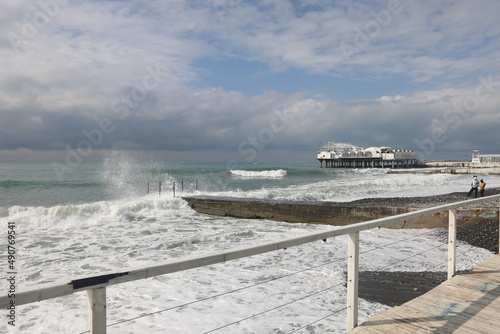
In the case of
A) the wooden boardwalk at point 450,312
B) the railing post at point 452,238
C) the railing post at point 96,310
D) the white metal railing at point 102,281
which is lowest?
the wooden boardwalk at point 450,312

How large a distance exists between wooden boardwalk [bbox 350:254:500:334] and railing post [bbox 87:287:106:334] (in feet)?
6.64

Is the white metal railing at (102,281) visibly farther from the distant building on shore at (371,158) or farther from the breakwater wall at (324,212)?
the distant building on shore at (371,158)

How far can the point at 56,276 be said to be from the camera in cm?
665

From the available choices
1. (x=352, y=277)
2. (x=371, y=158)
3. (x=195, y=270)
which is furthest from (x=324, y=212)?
(x=371, y=158)

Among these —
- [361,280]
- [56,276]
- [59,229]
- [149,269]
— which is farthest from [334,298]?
[59,229]

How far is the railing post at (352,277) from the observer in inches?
103

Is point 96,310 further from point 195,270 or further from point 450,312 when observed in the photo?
point 195,270

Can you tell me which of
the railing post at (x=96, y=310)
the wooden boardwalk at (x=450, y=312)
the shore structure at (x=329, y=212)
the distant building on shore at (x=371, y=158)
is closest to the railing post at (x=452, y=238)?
the wooden boardwalk at (x=450, y=312)

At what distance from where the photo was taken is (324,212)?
13398 mm

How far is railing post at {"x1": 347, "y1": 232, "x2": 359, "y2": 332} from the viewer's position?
261 centimetres

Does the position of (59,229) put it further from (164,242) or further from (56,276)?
(56,276)

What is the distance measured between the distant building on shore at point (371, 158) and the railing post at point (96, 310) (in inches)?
3429

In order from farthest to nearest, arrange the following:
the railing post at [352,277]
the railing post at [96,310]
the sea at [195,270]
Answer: the sea at [195,270], the railing post at [352,277], the railing post at [96,310]

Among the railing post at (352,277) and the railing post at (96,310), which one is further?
the railing post at (352,277)
